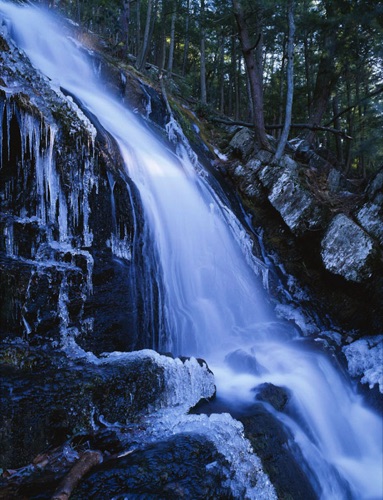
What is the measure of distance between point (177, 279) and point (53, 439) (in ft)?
14.1

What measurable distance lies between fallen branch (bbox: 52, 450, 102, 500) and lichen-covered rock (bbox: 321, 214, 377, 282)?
706 centimetres

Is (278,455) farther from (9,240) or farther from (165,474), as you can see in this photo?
(9,240)

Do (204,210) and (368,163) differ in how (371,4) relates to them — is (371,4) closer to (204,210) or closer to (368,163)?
(204,210)

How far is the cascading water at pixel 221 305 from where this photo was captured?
17.3ft

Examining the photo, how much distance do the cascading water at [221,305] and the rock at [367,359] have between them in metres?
0.44

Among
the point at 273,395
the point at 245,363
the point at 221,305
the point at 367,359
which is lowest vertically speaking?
the point at 273,395

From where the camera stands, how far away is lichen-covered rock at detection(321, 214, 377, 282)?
27.0 ft

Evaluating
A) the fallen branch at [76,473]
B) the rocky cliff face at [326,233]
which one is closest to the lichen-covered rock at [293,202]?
the rocky cliff face at [326,233]

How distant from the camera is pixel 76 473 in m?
2.92

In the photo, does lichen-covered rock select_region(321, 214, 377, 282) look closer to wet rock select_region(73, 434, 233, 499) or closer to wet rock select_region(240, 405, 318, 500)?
wet rock select_region(240, 405, 318, 500)

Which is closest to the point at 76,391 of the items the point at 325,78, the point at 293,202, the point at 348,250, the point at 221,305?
the point at 221,305

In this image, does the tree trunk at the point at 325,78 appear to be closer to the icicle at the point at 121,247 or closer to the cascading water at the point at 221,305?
the cascading water at the point at 221,305

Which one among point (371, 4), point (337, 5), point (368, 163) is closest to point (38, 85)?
point (371, 4)

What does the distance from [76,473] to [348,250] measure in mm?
7577
